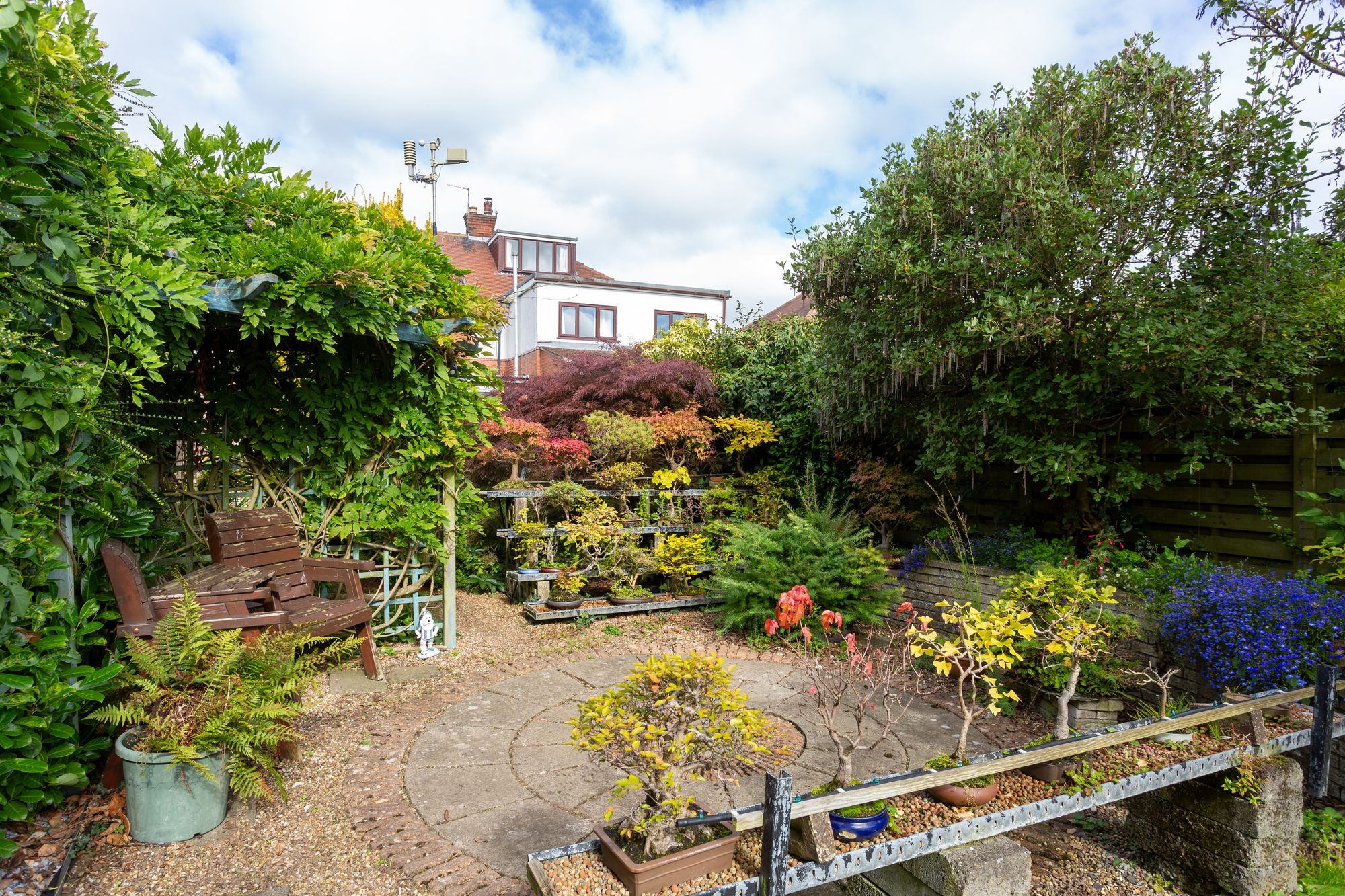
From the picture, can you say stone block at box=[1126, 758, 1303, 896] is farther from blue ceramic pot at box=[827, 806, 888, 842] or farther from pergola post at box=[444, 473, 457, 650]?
pergola post at box=[444, 473, 457, 650]

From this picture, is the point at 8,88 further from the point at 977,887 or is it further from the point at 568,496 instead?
the point at 568,496

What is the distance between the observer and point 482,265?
84.5ft

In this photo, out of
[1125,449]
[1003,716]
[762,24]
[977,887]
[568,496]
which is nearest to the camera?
[977,887]

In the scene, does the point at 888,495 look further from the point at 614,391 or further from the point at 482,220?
the point at 482,220

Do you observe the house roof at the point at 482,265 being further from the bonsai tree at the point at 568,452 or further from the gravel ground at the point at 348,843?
the gravel ground at the point at 348,843

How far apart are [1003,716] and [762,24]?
220 inches

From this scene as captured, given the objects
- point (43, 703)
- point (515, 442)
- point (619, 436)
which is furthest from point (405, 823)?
point (515, 442)

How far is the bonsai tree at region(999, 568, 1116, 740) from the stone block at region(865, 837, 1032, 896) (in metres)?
1.35

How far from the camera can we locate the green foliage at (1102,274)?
407 centimetres

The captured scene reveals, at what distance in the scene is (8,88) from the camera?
219cm

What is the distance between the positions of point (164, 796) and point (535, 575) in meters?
3.91

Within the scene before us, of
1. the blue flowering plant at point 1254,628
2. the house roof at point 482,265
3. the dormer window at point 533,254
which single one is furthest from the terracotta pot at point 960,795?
the dormer window at point 533,254

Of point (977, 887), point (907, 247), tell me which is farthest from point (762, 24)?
point (977, 887)

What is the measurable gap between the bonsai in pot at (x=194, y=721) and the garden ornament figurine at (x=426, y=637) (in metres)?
2.17
